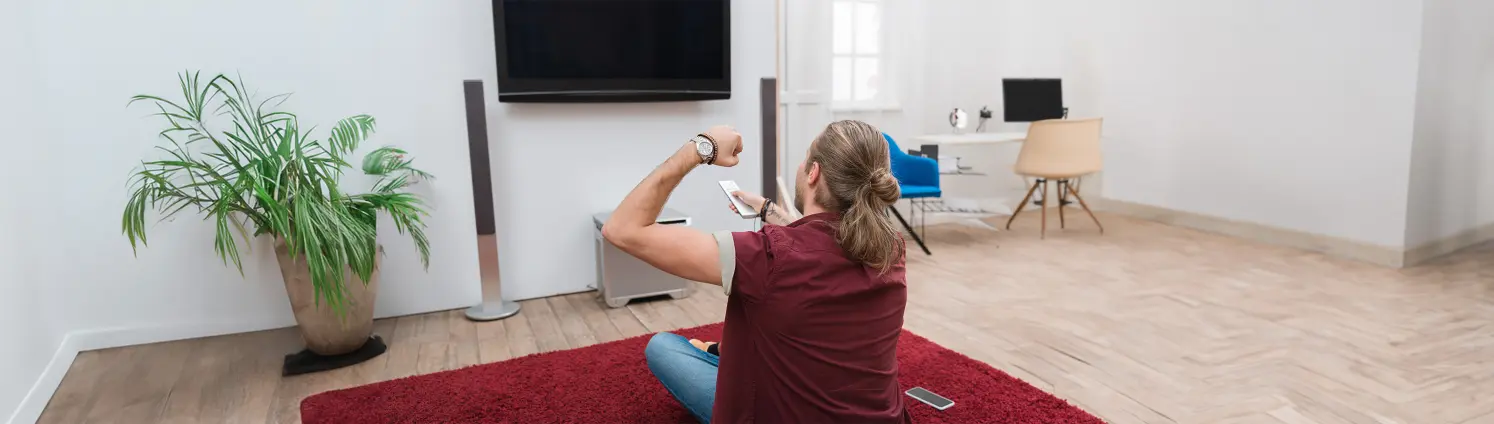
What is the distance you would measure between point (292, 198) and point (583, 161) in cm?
136

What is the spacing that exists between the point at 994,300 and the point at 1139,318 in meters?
0.62

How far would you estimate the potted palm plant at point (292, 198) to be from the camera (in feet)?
8.90

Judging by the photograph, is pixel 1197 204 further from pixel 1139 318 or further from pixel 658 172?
pixel 658 172

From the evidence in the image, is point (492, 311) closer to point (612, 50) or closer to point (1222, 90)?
point (612, 50)

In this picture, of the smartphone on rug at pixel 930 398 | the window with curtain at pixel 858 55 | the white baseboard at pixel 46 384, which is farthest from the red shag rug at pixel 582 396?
the window with curtain at pixel 858 55

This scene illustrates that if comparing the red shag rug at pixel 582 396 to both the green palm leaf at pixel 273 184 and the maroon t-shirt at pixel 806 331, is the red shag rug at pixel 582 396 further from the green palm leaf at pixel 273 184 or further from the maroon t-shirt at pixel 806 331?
the maroon t-shirt at pixel 806 331

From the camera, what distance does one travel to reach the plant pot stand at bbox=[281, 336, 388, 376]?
292cm

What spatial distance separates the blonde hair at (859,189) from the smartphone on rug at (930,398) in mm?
1055

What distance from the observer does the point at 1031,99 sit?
5.86 meters

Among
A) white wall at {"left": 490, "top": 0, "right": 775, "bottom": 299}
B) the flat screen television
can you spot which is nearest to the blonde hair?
the flat screen television

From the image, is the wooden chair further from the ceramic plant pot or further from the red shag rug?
the ceramic plant pot

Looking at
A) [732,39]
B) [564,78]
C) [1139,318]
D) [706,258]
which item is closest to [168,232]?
[564,78]

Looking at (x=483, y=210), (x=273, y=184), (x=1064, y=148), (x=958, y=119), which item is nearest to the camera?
(x=273, y=184)

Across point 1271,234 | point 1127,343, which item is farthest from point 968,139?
point 1127,343
